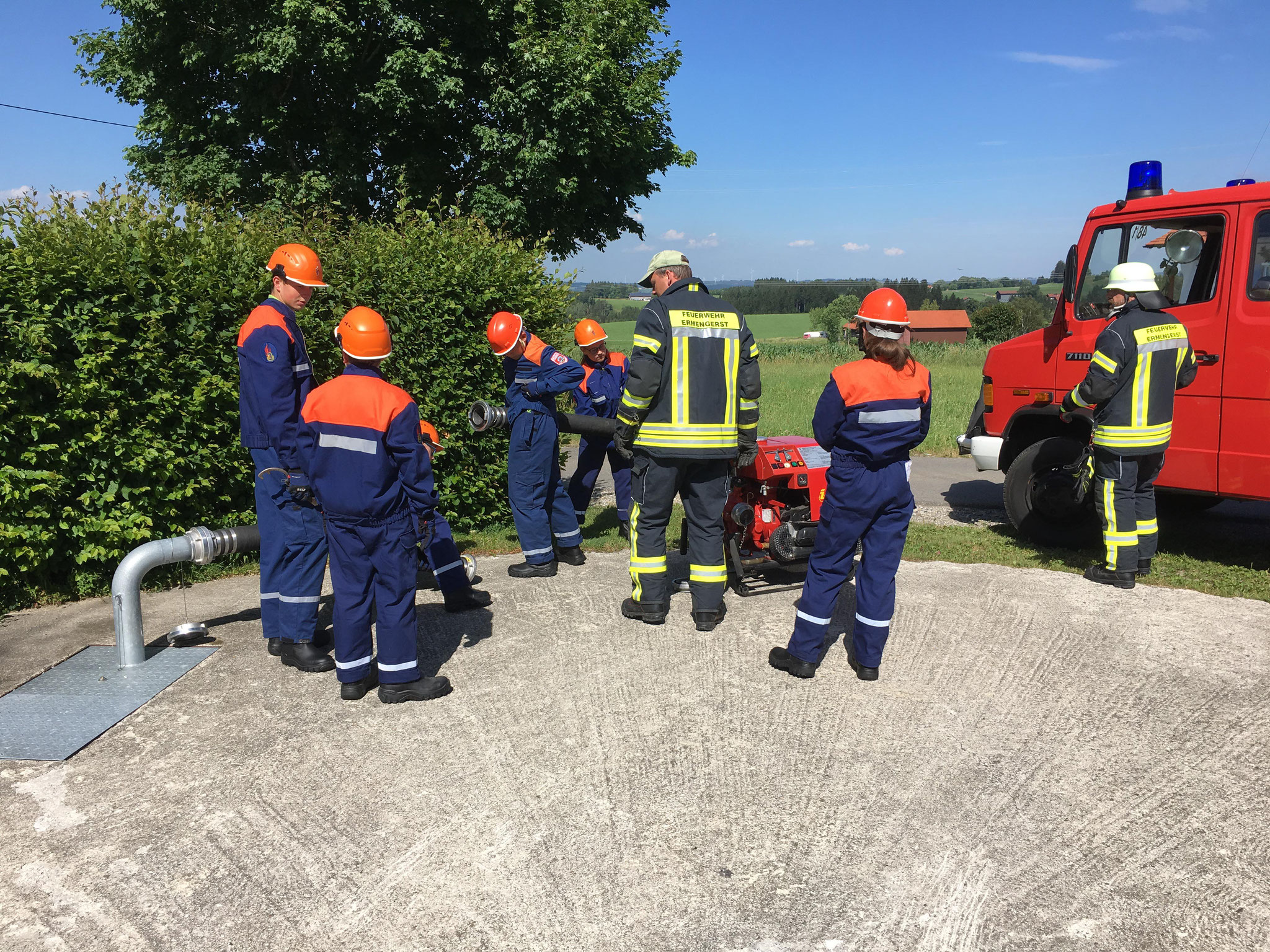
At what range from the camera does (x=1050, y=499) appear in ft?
23.3

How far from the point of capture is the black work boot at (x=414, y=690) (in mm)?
4270

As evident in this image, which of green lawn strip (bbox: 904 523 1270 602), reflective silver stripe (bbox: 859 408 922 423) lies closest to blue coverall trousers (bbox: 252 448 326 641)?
reflective silver stripe (bbox: 859 408 922 423)

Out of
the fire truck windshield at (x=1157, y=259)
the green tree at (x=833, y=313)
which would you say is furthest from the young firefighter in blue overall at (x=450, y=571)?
the green tree at (x=833, y=313)

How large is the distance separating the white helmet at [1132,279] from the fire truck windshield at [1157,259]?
0.39m

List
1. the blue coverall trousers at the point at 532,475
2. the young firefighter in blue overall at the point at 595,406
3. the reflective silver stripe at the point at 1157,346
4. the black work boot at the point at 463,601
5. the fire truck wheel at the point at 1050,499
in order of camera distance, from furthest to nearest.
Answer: the young firefighter in blue overall at the point at 595,406 → the fire truck wheel at the point at 1050,499 → the blue coverall trousers at the point at 532,475 → the reflective silver stripe at the point at 1157,346 → the black work boot at the point at 463,601

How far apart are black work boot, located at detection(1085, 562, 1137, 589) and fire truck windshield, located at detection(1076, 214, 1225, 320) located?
206cm

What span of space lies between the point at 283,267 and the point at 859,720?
395 centimetres

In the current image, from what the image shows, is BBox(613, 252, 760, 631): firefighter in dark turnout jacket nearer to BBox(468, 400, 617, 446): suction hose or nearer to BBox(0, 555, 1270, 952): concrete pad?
BBox(0, 555, 1270, 952): concrete pad

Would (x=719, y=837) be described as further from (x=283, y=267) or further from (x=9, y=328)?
(x=9, y=328)

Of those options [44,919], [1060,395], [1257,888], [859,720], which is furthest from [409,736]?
[1060,395]

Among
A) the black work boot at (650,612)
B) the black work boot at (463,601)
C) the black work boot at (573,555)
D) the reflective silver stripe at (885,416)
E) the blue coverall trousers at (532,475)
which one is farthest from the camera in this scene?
the black work boot at (573,555)

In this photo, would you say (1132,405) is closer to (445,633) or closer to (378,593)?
(445,633)

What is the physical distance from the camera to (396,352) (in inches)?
282

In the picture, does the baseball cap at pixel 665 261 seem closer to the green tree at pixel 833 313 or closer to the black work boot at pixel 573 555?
the black work boot at pixel 573 555
